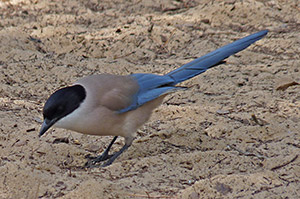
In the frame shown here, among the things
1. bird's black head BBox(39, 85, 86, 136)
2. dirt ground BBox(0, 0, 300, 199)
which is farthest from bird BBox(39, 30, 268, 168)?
dirt ground BBox(0, 0, 300, 199)

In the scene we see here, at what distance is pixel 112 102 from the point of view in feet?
15.0

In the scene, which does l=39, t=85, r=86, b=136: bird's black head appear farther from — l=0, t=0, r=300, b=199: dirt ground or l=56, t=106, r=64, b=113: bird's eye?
l=0, t=0, r=300, b=199: dirt ground

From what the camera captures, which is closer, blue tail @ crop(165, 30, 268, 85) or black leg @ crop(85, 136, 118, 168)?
black leg @ crop(85, 136, 118, 168)

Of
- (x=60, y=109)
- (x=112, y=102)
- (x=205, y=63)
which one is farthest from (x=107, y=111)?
(x=205, y=63)

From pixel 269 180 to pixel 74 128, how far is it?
1.63m

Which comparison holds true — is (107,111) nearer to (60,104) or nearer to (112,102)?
(112,102)

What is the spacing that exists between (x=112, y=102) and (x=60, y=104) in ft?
1.68

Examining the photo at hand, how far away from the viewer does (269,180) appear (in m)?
3.98

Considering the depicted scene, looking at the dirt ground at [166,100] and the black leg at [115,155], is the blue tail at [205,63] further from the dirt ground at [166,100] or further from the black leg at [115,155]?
the black leg at [115,155]

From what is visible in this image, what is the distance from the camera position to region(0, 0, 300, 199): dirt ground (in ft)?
13.1

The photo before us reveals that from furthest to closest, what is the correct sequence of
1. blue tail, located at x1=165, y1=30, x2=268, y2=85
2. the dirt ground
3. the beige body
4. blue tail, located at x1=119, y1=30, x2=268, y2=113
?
1. blue tail, located at x1=165, y1=30, x2=268, y2=85
2. blue tail, located at x1=119, y1=30, x2=268, y2=113
3. the beige body
4. the dirt ground

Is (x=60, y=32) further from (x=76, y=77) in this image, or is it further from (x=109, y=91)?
(x=109, y=91)

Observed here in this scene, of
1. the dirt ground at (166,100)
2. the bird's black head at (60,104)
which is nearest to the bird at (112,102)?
the bird's black head at (60,104)

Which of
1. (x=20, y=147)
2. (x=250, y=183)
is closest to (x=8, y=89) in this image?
(x=20, y=147)
